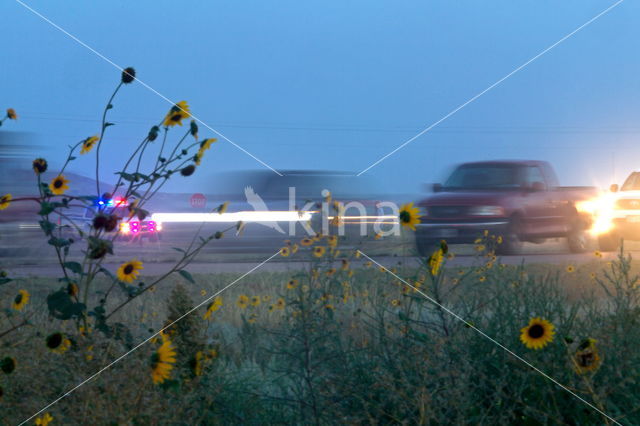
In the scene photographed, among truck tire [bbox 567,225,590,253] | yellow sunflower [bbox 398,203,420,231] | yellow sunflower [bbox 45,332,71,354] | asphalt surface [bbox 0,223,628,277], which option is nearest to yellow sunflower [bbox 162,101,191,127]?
yellow sunflower [bbox 45,332,71,354]

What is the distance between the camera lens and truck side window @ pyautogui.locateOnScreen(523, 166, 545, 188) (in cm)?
906

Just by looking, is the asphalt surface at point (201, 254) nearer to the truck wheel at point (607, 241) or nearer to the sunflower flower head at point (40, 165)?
the truck wheel at point (607, 241)

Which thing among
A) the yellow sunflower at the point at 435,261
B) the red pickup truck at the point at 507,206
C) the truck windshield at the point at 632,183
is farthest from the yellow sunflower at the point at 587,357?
the truck windshield at the point at 632,183

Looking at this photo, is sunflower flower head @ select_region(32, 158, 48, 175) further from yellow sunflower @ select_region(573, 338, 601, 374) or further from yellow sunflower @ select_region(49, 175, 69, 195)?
yellow sunflower @ select_region(573, 338, 601, 374)

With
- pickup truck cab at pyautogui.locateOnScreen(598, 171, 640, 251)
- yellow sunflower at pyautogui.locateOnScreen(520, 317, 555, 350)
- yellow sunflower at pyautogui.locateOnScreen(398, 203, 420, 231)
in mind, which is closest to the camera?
yellow sunflower at pyautogui.locateOnScreen(520, 317, 555, 350)

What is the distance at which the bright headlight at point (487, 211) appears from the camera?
834 centimetres

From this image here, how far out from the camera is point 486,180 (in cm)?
906

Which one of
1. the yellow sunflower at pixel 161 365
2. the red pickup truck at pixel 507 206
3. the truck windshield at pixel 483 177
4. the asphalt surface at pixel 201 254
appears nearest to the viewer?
the yellow sunflower at pixel 161 365

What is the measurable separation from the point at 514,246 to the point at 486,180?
982 mm

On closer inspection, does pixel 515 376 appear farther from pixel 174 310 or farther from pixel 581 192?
pixel 581 192

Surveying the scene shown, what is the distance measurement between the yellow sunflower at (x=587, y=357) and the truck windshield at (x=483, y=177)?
23.1ft

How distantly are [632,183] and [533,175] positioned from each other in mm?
1371

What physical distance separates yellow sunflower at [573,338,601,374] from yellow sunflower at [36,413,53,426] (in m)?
1.51

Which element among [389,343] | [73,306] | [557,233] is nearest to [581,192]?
[557,233]
